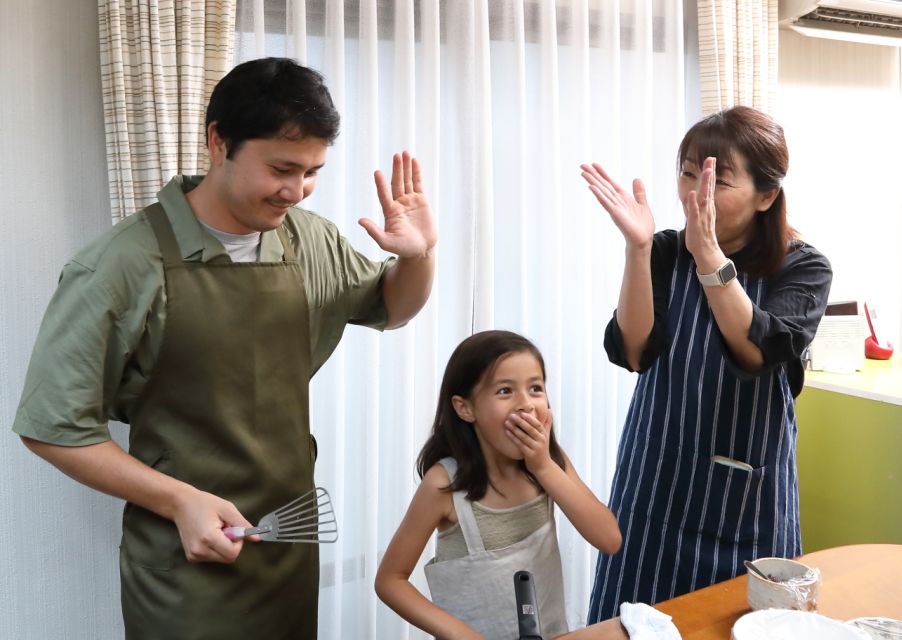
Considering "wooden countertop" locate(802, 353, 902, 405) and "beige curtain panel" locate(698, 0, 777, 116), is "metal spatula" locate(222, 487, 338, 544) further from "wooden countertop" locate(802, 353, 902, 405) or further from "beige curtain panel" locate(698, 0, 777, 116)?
"beige curtain panel" locate(698, 0, 777, 116)

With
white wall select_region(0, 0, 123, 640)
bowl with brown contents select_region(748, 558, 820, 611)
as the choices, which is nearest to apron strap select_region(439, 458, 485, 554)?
bowl with brown contents select_region(748, 558, 820, 611)

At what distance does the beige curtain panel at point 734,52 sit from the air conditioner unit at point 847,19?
0.09m

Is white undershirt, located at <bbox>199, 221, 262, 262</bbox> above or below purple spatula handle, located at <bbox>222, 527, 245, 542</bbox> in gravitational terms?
above

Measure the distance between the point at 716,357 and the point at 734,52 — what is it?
1.43 m

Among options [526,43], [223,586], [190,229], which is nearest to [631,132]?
[526,43]

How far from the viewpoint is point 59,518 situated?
1.97m

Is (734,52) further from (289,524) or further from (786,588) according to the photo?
(289,524)

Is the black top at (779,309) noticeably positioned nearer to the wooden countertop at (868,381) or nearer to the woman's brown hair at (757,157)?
the woman's brown hair at (757,157)

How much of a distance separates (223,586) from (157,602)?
0.37 ft

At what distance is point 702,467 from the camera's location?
165 centimetres

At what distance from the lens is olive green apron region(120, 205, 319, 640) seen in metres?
1.32

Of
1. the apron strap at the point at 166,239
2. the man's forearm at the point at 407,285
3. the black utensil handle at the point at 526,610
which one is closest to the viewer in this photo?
the black utensil handle at the point at 526,610

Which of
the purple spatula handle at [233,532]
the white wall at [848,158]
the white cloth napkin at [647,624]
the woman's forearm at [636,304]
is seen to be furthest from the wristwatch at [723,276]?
the white wall at [848,158]

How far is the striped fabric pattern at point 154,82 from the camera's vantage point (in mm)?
1838
